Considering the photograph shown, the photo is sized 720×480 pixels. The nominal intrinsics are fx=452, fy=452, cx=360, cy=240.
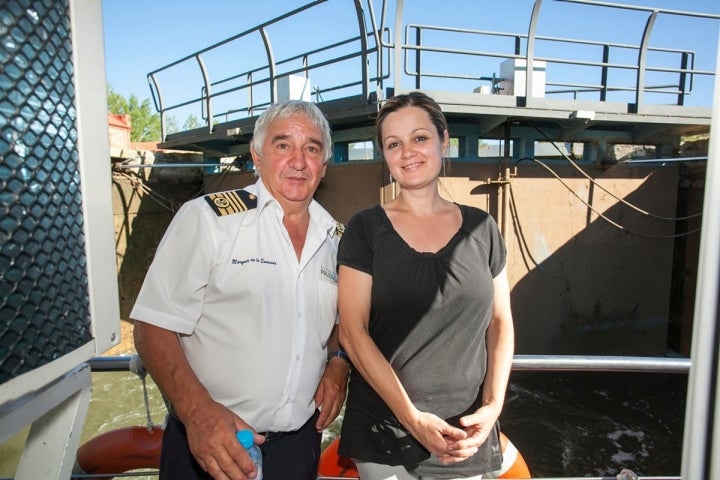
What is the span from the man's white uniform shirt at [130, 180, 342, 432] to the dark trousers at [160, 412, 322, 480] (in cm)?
7

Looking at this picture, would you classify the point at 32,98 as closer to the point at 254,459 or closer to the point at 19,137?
the point at 19,137

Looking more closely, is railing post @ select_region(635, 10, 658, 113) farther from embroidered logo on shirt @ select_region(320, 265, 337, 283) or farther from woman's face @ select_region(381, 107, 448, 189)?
embroidered logo on shirt @ select_region(320, 265, 337, 283)

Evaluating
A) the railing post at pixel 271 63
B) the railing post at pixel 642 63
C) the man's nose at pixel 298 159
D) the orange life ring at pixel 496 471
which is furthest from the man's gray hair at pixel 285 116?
the railing post at pixel 642 63

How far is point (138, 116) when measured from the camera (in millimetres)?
37188

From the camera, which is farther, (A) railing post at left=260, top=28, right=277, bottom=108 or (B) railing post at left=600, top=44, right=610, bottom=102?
(A) railing post at left=260, top=28, right=277, bottom=108

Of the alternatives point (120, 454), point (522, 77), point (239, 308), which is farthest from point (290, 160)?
point (522, 77)

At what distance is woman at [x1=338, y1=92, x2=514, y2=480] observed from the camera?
58.8 inches

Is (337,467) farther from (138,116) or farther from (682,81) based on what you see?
(138,116)

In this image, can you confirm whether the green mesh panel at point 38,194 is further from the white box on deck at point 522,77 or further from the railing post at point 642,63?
the railing post at point 642,63

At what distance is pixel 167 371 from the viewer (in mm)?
1397

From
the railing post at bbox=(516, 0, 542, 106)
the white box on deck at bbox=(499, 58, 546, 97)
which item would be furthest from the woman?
the white box on deck at bbox=(499, 58, 546, 97)

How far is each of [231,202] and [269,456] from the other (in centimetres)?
89

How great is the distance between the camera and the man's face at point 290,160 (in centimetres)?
171

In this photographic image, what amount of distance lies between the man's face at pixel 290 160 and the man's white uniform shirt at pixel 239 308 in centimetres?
17
